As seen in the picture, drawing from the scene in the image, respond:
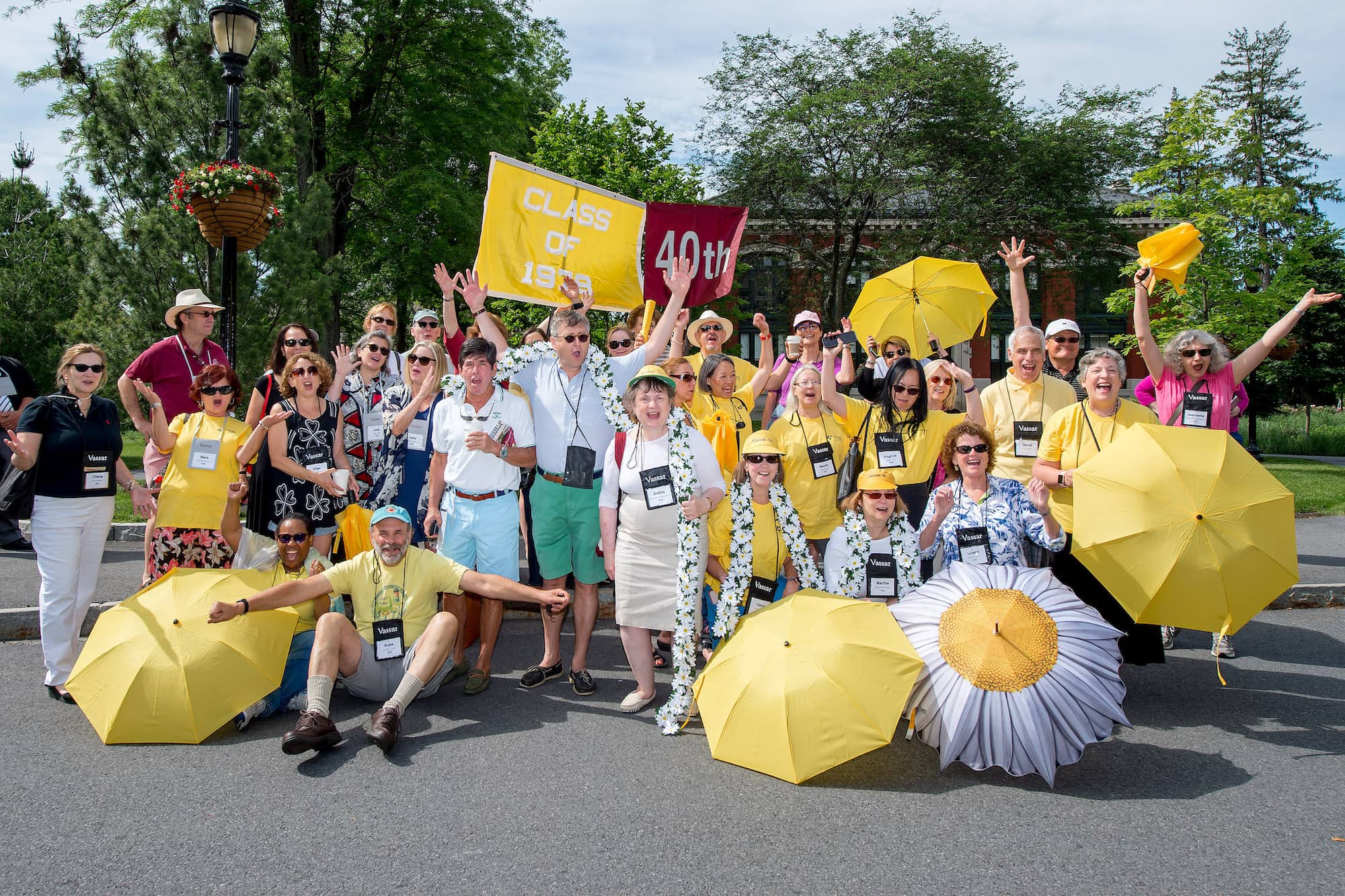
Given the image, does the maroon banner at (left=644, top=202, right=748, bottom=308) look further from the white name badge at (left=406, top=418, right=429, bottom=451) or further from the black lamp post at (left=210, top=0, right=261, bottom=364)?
the black lamp post at (left=210, top=0, right=261, bottom=364)

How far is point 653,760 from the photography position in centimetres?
443

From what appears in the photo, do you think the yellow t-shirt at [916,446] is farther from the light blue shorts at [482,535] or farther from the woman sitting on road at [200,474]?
the woman sitting on road at [200,474]

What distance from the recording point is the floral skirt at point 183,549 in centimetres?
576

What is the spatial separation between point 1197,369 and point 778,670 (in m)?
3.88

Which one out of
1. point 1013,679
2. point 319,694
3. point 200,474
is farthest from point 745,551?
point 200,474

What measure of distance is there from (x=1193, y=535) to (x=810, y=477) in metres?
2.15

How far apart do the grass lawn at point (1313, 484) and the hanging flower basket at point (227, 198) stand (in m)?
10.7

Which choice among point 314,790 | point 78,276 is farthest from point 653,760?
point 78,276

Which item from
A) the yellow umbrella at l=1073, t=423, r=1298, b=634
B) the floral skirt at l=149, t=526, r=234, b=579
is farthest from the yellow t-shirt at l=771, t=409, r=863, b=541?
the floral skirt at l=149, t=526, r=234, b=579

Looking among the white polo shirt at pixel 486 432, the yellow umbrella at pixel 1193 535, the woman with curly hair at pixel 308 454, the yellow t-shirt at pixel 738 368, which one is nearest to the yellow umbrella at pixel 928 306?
the yellow t-shirt at pixel 738 368

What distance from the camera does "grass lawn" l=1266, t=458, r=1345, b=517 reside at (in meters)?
12.7

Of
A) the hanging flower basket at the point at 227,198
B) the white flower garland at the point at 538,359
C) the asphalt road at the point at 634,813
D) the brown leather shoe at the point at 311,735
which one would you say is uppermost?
the hanging flower basket at the point at 227,198

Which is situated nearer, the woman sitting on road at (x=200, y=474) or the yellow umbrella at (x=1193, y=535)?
the yellow umbrella at (x=1193, y=535)

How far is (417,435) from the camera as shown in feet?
21.4
